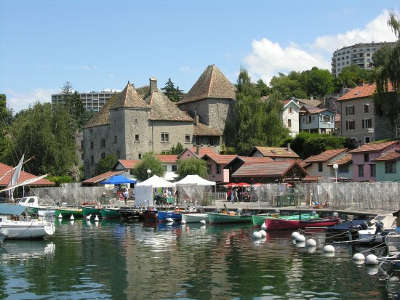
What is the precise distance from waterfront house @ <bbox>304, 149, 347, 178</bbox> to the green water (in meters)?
39.0

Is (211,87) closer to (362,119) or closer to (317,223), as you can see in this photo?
(362,119)

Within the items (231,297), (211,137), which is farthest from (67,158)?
(231,297)

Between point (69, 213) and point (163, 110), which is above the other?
point (163, 110)

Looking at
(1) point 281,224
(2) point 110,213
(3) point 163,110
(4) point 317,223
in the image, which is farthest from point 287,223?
(3) point 163,110

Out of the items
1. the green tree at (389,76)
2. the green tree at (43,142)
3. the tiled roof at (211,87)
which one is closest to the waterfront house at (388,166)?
the green tree at (389,76)

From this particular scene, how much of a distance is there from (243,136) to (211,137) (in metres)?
8.91

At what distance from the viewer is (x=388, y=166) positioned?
219 ft

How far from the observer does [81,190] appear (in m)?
A: 77.1

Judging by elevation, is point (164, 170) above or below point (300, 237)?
above

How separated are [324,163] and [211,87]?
35.3m

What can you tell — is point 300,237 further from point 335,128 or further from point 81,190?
point 335,128

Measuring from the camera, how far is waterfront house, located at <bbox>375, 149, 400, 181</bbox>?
65688 millimetres

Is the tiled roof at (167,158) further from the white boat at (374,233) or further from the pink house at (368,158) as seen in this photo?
the white boat at (374,233)

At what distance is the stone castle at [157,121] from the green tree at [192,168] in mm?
20804
